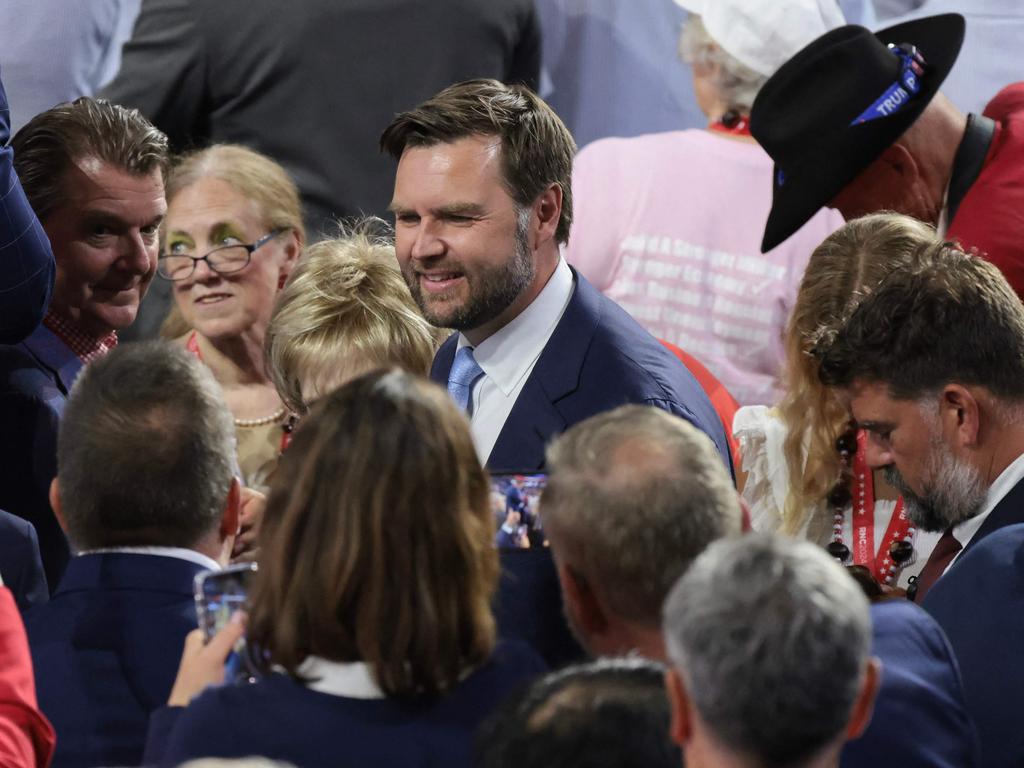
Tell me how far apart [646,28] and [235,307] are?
173 centimetres

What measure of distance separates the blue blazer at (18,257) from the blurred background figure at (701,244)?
5.94 ft

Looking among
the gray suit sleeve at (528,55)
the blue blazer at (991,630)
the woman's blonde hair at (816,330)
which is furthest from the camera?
the gray suit sleeve at (528,55)

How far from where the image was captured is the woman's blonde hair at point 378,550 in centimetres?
175

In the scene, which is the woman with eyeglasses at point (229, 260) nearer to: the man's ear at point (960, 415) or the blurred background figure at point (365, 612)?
the man's ear at point (960, 415)

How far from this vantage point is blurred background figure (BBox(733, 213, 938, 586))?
3.25m

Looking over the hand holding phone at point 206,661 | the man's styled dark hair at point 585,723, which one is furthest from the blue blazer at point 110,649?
the man's styled dark hair at point 585,723

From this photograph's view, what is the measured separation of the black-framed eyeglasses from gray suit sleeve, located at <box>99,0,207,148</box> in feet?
2.31

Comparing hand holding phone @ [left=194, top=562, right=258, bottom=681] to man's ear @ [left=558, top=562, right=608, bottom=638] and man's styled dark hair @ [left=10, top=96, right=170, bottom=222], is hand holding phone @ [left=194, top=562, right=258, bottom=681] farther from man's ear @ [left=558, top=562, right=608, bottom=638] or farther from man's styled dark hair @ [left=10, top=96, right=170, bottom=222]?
man's styled dark hair @ [left=10, top=96, right=170, bottom=222]

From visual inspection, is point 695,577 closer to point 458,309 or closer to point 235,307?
point 458,309

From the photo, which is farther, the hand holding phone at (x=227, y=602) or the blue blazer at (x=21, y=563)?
the blue blazer at (x=21, y=563)

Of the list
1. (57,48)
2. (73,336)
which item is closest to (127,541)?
(73,336)

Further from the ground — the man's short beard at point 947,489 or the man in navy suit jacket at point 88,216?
the man in navy suit jacket at point 88,216

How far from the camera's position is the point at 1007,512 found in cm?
254

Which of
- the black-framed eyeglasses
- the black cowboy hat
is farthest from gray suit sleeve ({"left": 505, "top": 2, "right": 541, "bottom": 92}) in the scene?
the black-framed eyeglasses
